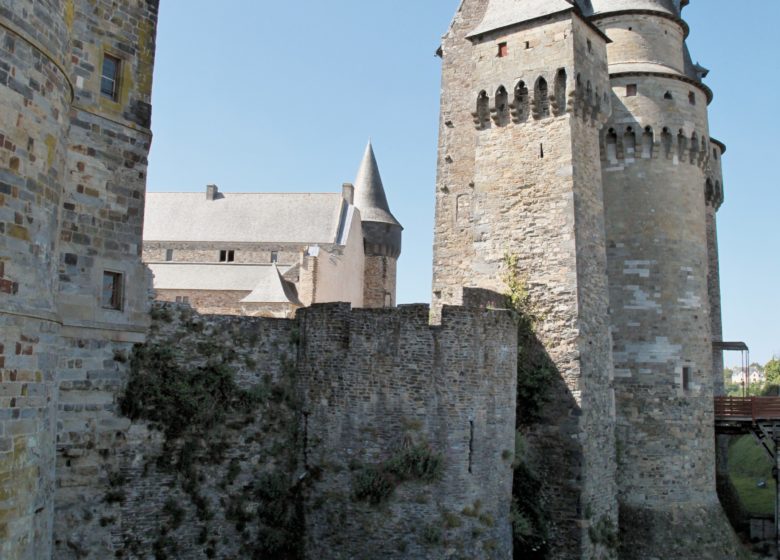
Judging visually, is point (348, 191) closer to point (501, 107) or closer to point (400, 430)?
point (501, 107)

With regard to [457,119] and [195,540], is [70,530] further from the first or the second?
[457,119]

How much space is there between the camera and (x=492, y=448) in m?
14.9

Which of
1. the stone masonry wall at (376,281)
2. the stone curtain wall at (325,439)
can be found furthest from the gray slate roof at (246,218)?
the stone curtain wall at (325,439)

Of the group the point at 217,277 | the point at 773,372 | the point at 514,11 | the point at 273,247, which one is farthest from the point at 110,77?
the point at 773,372

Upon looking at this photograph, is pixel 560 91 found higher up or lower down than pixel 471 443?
higher up

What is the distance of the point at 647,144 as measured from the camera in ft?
72.9

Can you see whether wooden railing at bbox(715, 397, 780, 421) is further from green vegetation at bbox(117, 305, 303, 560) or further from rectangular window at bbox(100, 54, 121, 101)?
rectangular window at bbox(100, 54, 121, 101)

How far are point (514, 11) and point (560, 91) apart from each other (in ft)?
9.74

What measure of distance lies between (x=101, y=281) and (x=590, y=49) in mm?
14425

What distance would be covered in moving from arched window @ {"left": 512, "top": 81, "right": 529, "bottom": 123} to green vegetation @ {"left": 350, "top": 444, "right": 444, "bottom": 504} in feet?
33.3

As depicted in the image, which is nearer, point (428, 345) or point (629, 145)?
point (428, 345)

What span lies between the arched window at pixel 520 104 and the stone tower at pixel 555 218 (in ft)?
0.09

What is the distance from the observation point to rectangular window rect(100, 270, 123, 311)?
12.5 meters

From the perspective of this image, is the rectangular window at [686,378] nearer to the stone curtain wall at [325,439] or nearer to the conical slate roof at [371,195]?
the stone curtain wall at [325,439]
